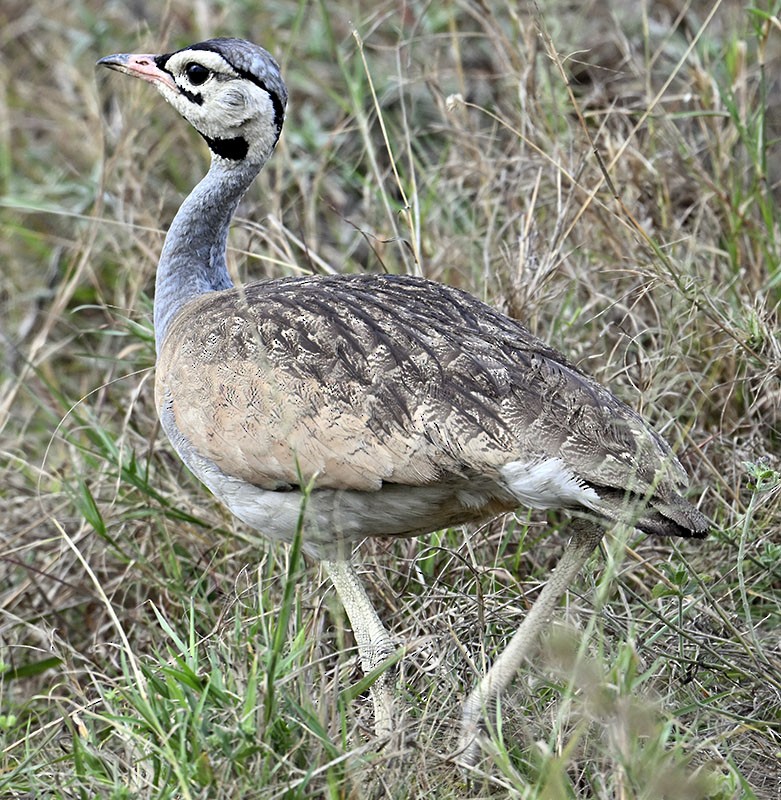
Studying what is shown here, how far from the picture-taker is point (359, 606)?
3.17 metres

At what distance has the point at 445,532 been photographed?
369cm

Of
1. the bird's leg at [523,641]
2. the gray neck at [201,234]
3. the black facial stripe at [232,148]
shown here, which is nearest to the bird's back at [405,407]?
the bird's leg at [523,641]

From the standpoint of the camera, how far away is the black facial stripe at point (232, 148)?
3750 millimetres

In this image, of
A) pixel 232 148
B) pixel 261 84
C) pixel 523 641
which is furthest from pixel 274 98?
pixel 523 641

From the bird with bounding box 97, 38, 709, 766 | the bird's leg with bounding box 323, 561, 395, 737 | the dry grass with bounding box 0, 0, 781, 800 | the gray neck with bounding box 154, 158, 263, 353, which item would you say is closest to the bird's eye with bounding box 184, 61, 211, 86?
the gray neck with bounding box 154, 158, 263, 353

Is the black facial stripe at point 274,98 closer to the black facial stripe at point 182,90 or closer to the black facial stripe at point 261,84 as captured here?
the black facial stripe at point 261,84

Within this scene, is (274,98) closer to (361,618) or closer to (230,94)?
(230,94)

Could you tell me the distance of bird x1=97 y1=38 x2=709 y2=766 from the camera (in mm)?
2764

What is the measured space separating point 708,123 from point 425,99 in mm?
1526

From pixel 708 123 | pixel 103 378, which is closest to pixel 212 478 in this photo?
pixel 103 378

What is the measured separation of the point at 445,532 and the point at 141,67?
1635mm

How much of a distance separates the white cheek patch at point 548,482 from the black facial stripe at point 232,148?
1.49 metres

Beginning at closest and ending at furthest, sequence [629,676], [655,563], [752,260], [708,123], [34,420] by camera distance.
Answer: [629,676] < [655,563] < [752,260] < [708,123] < [34,420]

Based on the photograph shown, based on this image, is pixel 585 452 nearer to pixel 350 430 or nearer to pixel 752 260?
pixel 350 430
